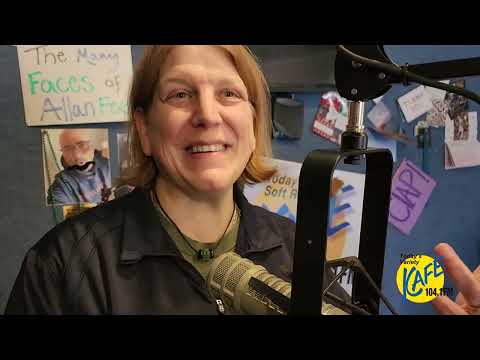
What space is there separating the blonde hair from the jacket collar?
4cm

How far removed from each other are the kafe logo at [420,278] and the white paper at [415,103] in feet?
1.01

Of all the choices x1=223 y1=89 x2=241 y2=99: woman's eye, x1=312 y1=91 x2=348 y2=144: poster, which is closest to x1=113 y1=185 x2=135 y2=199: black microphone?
x1=223 y1=89 x2=241 y2=99: woman's eye

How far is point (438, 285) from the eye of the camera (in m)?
0.76

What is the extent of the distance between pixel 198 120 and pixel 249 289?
29cm

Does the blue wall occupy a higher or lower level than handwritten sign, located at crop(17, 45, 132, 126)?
lower

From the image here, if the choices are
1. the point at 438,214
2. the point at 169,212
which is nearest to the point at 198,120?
the point at 169,212

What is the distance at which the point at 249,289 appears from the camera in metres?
0.47

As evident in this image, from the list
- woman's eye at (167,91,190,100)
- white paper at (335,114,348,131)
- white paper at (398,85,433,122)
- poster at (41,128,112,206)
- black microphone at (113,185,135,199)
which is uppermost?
woman's eye at (167,91,190,100)

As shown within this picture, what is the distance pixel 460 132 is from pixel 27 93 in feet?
2.88

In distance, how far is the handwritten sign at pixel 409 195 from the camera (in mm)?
812

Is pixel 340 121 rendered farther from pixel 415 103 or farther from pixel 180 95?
pixel 180 95

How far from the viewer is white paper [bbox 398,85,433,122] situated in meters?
0.80

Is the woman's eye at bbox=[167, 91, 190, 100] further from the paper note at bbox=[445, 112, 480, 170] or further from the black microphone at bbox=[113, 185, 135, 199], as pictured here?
the paper note at bbox=[445, 112, 480, 170]
